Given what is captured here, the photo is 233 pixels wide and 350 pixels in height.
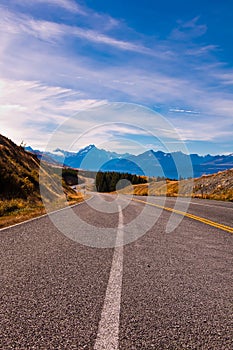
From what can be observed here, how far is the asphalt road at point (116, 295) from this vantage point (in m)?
2.63

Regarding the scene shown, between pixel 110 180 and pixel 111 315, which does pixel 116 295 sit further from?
pixel 110 180

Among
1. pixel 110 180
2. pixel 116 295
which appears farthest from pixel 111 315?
pixel 110 180

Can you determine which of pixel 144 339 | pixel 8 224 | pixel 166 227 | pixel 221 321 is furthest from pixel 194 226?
pixel 144 339

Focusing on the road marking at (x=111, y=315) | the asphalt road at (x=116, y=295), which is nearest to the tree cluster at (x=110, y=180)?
the asphalt road at (x=116, y=295)

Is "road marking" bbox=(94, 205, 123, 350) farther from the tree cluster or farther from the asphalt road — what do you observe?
the tree cluster

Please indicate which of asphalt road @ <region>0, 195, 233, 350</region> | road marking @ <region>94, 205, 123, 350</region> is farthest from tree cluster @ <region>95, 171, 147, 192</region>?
road marking @ <region>94, 205, 123, 350</region>

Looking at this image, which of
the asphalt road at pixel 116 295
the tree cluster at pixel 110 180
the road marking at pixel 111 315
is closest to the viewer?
the road marking at pixel 111 315

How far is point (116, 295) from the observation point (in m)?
3.65

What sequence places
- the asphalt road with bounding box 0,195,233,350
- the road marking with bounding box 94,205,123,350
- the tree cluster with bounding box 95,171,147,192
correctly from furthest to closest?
the tree cluster with bounding box 95,171,147,192 < the asphalt road with bounding box 0,195,233,350 < the road marking with bounding box 94,205,123,350

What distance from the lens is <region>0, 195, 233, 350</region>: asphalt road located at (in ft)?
8.63

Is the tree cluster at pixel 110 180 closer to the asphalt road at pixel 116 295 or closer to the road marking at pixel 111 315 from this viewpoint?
the asphalt road at pixel 116 295

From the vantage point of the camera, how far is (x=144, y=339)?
2.61 meters

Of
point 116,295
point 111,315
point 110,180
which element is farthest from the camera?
point 110,180

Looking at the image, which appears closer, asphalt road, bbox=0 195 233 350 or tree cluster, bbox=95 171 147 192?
asphalt road, bbox=0 195 233 350
